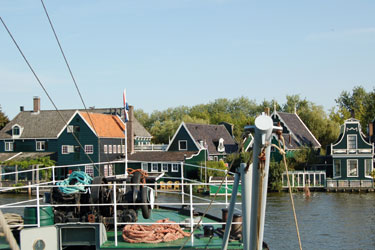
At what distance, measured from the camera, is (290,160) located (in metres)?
56.5

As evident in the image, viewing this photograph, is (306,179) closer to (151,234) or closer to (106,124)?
(106,124)

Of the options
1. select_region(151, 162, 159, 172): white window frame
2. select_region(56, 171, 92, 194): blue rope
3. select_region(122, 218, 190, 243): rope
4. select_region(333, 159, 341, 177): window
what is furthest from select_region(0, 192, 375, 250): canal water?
select_region(151, 162, 159, 172): white window frame

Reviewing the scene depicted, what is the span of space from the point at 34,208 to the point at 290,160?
153 ft

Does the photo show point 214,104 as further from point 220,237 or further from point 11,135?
point 220,237

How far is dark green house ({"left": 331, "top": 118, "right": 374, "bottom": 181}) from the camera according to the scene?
52.0 metres

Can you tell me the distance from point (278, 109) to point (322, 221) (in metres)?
62.2

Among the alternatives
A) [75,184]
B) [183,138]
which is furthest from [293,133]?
[75,184]

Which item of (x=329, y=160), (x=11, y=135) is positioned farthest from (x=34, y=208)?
(x=11, y=135)

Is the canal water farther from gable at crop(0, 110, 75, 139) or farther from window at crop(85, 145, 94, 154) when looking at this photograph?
gable at crop(0, 110, 75, 139)

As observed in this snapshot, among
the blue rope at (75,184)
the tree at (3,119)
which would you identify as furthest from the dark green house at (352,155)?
the tree at (3,119)

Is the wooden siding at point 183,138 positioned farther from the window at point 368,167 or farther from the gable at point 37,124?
the window at point 368,167

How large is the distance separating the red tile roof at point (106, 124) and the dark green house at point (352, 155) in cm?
2773

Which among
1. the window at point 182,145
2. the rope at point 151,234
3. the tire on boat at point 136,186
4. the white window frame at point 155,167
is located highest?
the tire on boat at point 136,186

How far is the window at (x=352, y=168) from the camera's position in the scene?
5222cm
